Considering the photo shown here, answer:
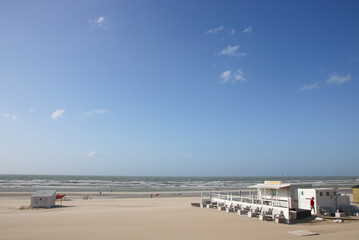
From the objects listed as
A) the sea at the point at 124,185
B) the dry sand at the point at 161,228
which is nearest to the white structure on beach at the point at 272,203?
the dry sand at the point at 161,228

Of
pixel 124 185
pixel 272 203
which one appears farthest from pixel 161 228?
pixel 124 185

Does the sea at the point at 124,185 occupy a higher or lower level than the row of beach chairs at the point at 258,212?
lower

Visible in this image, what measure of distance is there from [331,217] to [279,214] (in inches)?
132

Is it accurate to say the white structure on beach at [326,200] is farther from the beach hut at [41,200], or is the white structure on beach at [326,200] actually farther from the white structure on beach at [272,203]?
the beach hut at [41,200]

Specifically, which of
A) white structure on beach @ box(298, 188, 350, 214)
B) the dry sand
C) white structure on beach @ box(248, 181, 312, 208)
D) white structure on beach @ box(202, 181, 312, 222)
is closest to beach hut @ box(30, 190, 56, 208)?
the dry sand

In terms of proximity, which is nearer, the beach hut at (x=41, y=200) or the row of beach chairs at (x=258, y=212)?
the row of beach chairs at (x=258, y=212)

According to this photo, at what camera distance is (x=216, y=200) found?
906 inches

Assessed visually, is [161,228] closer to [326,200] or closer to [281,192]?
[281,192]

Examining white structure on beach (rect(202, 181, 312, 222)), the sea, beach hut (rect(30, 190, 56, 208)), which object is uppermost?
white structure on beach (rect(202, 181, 312, 222))

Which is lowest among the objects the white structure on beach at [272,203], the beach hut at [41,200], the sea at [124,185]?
the sea at [124,185]

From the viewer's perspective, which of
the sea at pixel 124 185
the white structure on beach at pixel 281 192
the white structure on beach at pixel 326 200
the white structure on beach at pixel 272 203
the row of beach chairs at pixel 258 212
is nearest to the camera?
the row of beach chairs at pixel 258 212

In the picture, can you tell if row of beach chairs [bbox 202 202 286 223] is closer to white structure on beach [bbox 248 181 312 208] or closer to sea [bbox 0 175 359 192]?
white structure on beach [bbox 248 181 312 208]

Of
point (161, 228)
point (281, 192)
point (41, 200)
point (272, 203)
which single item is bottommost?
point (41, 200)

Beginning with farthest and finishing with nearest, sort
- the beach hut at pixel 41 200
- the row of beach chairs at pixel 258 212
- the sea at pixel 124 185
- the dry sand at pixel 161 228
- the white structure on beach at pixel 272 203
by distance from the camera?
the sea at pixel 124 185 < the beach hut at pixel 41 200 < the white structure on beach at pixel 272 203 < the row of beach chairs at pixel 258 212 < the dry sand at pixel 161 228
